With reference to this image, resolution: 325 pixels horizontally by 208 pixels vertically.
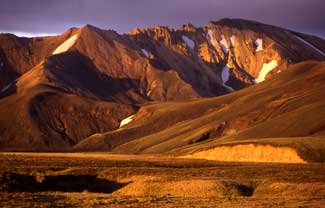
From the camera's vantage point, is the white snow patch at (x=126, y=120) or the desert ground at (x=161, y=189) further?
the white snow patch at (x=126, y=120)

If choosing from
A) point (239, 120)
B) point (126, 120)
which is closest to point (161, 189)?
point (239, 120)

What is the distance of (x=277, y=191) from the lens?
137 feet

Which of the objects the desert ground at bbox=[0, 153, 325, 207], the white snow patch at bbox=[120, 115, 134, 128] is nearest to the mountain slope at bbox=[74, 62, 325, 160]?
the white snow patch at bbox=[120, 115, 134, 128]

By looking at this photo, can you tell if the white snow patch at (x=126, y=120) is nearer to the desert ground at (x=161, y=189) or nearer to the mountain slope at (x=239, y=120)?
the mountain slope at (x=239, y=120)

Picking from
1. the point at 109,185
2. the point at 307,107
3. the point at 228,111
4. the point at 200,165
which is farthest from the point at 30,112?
the point at 109,185

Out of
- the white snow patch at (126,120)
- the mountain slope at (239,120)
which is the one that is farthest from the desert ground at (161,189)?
the white snow patch at (126,120)

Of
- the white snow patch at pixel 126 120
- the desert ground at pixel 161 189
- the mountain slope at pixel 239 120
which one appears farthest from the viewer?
the white snow patch at pixel 126 120

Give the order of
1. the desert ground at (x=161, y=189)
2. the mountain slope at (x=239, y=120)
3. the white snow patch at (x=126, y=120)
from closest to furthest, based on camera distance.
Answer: the desert ground at (x=161, y=189) < the mountain slope at (x=239, y=120) < the white snow patch at (x=126, y=120)

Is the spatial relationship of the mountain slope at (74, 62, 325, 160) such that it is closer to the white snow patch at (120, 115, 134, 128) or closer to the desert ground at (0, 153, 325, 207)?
the white snow patch at (120, 115, 134, 128)

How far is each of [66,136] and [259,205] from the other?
487 feet

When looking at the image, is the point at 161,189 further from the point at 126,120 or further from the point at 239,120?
the point at 126,120

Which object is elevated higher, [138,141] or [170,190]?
[138,141]

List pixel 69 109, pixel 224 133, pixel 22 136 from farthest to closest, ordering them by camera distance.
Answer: pixel 69 109 → pixel 22 136 → pixel 224 133

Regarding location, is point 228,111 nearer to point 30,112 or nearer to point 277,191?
point 30,112
